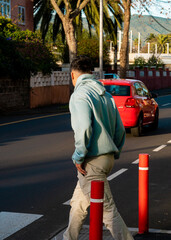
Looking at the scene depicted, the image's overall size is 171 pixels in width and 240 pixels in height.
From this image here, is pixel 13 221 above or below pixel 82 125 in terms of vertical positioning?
below

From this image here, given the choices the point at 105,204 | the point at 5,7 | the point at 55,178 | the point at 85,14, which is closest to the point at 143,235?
the point at 105,204

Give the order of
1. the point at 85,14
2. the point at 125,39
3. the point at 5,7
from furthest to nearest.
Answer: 1. the point at 85,14
2. the point at 125,39
3. the point at 5,7

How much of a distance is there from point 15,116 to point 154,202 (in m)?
15.3

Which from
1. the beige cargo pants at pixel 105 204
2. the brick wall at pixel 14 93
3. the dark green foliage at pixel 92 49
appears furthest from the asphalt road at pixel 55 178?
the dark green foliage at pixel 92 49

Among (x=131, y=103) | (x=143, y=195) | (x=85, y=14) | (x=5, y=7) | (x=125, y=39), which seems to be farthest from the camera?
(x=85, y=14)

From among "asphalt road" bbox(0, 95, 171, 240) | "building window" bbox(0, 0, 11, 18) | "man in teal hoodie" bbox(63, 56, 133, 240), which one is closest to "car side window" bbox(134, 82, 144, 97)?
"asphalt road" bbox(0, 95, 171, 240)

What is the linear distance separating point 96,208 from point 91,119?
3.79 feet

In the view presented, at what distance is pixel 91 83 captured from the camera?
493 centimetres

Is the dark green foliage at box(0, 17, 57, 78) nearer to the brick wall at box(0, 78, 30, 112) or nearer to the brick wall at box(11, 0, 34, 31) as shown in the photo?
the brick wall at box(0, 78, 30, 112)

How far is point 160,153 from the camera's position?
40.1 ft

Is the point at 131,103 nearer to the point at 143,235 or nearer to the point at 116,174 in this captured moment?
the point at 116,174

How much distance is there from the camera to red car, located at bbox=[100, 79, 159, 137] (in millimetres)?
15336

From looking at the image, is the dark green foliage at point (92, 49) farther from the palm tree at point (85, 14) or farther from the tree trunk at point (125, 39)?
the tree trunk at point (125, 39)

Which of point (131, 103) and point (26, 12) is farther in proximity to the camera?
point (26, 12)
